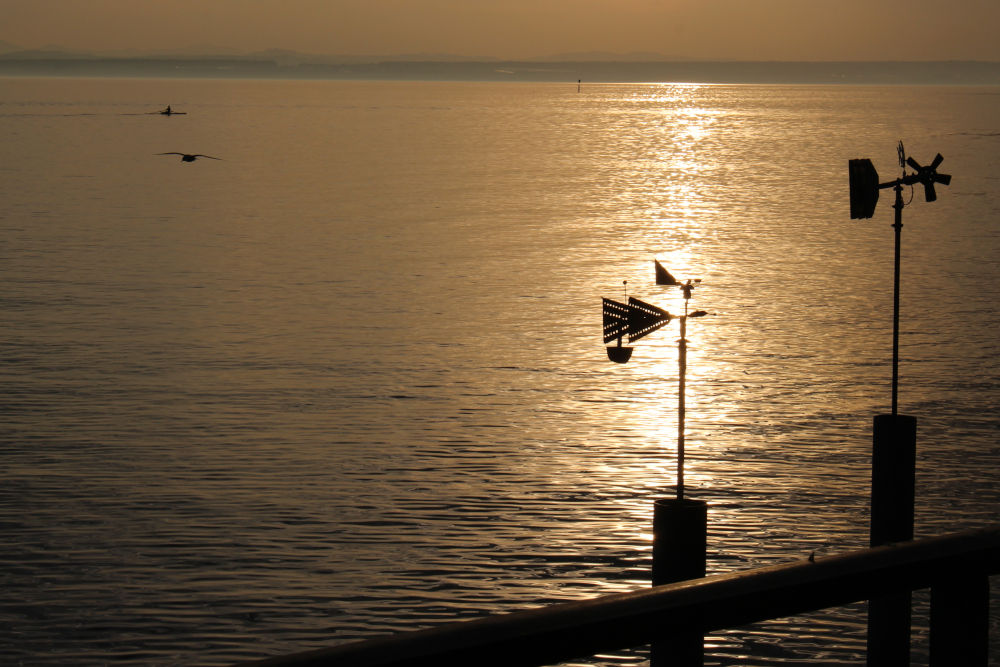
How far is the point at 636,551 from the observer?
18.5 m

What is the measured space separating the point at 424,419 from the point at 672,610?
22802 millimetres

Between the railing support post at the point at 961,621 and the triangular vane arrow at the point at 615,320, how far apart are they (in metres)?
5.59

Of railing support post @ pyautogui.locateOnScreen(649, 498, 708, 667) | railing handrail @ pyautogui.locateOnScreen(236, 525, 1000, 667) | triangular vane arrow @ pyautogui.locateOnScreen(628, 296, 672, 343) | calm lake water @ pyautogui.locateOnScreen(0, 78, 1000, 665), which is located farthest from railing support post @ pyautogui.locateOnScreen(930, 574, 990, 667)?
calm lake water @ pyautogui.locateOnScreen(0, 78, 1000, 665)

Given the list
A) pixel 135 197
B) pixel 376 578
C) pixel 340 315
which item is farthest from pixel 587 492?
pixel 135 197

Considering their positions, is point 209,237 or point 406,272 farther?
point 209,237

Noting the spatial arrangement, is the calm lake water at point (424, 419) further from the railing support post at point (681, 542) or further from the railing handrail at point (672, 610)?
the railing handrail at point (672, 610)

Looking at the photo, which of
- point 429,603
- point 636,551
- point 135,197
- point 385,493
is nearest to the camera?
point 429,603

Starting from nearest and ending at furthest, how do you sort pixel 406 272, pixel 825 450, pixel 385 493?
pixel 385 493 → pixel 825 450 → pixel 406 272

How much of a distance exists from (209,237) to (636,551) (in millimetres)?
41888

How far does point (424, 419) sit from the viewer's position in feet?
84.2

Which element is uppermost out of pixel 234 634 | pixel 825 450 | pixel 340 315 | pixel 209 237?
pixel 209 237

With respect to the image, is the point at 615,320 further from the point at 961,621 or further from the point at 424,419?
the point at 424,419

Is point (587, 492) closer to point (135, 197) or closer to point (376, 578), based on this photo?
point (376, 578)

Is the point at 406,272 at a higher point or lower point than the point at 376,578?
higher
